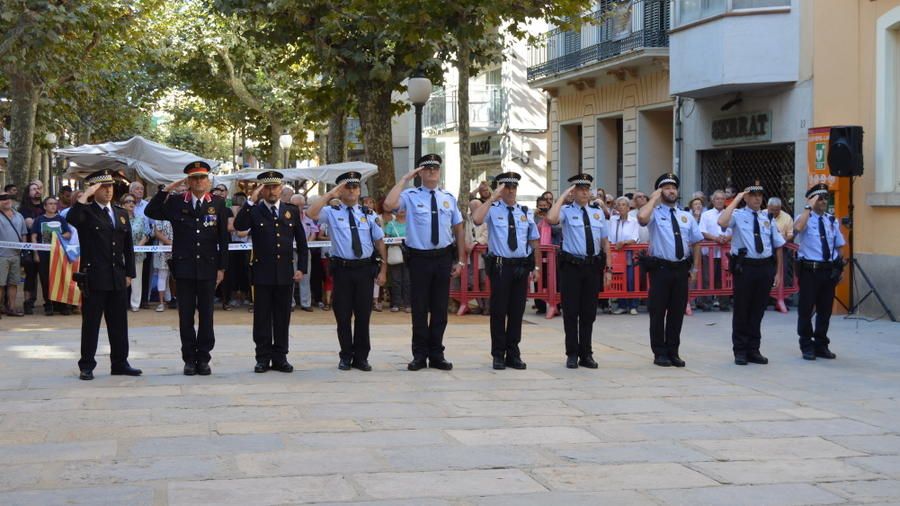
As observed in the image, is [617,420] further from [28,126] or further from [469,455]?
[28,126]

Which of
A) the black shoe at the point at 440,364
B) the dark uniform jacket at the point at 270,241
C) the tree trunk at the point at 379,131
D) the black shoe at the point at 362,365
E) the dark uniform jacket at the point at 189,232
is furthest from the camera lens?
the tree trunk at the point at 379,131

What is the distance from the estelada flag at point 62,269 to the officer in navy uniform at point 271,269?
240 inches

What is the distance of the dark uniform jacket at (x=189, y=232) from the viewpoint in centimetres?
1116

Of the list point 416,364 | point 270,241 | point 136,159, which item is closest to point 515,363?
point 416,364

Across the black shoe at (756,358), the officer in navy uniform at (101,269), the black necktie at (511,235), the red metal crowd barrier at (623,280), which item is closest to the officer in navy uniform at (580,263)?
the black necktie at (511,235)

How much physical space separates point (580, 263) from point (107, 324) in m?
4.46

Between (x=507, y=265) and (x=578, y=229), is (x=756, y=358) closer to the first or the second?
(x=578, y=229)

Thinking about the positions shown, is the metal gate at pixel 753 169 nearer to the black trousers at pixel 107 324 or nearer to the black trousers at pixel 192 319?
the black trousers at pixel 192 319

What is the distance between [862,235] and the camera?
705 inches

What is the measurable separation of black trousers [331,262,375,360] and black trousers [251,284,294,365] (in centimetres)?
47

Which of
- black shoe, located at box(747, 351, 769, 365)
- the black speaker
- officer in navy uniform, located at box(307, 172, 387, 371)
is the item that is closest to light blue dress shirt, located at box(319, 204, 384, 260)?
officer in navy uniform, located at box(307, 172, 387, 371)

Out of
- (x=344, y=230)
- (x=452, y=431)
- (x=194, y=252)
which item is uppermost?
(x=344, y=230)

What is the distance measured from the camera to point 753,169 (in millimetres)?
22672

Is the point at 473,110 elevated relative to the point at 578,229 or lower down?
elevated
